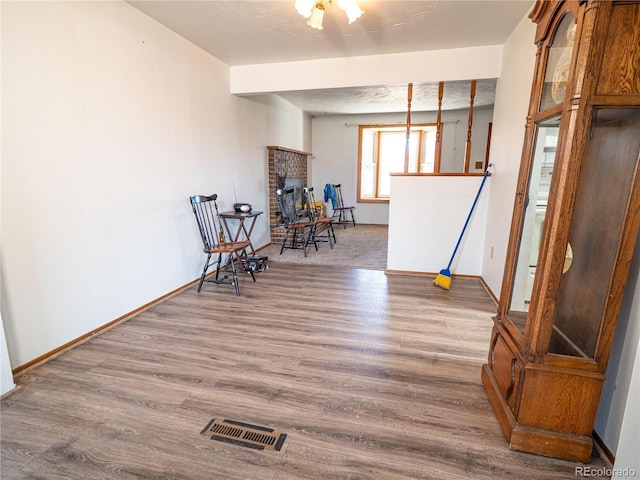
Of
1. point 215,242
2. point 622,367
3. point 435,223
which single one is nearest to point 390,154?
point 435,223

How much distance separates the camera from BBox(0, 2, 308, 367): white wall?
1.89 meters

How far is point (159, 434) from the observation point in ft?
4.85

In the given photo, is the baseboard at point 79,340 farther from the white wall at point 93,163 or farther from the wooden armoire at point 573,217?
the wooden armoire at point 573,217

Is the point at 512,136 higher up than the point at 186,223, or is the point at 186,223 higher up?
the point at 512,136

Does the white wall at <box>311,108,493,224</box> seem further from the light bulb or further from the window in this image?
the light bulb

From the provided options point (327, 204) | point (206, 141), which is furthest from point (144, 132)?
point (327, 204)

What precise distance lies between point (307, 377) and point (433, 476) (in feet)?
2.65

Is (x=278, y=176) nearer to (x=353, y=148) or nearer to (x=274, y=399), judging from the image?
(x=353, y=148)

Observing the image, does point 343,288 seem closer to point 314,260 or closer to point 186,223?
point 314,260

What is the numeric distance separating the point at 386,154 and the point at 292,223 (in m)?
3.36

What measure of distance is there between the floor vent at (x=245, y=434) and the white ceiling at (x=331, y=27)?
2.81 metres

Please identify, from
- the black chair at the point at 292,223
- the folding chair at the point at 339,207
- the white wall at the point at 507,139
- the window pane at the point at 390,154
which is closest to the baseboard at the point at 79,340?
the black chair at the point at 292,223

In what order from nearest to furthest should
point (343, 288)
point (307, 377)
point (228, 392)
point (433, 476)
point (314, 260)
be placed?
point (433, 476)
point (228, 392)
point (307, 377)
point (343, 288)
point (314, 260)

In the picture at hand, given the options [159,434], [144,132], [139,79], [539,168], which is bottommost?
[159,434]
